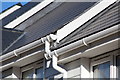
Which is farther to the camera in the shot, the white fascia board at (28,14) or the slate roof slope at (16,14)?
the slate roof slope at (16,14)

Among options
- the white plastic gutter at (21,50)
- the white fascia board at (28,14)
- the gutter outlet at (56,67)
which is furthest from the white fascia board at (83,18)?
the white fascia board at (28,14)

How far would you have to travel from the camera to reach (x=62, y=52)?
1245 centimetres

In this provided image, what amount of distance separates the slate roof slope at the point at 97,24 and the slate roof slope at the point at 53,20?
1.16 m

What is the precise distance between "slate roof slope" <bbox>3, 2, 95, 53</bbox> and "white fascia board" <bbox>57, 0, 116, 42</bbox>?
2.35 ft

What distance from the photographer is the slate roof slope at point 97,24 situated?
39.5 feet

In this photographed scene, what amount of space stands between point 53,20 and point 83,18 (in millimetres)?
2420

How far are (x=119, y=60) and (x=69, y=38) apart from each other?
1885 mm

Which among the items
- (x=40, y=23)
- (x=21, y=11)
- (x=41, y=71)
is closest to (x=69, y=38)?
(x=41, y=71)

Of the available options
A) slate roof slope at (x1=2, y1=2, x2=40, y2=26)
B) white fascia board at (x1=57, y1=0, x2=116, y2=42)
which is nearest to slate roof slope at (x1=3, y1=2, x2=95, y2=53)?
white fascia board at (x1=57, y1=0, x2=116, y2=42)

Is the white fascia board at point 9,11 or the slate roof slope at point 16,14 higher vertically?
the white fascia board at point 9,11

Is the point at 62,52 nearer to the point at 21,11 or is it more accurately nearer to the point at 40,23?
the point at 40,23

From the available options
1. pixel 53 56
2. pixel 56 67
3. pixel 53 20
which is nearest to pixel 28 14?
pixel 53 20

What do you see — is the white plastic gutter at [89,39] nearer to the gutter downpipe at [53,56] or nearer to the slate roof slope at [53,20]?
the gutter downpipe at [53,56]

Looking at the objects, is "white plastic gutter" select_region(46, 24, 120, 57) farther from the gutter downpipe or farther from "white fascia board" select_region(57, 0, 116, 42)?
"white fascia board" select_region(57, 0, 116, 42)
